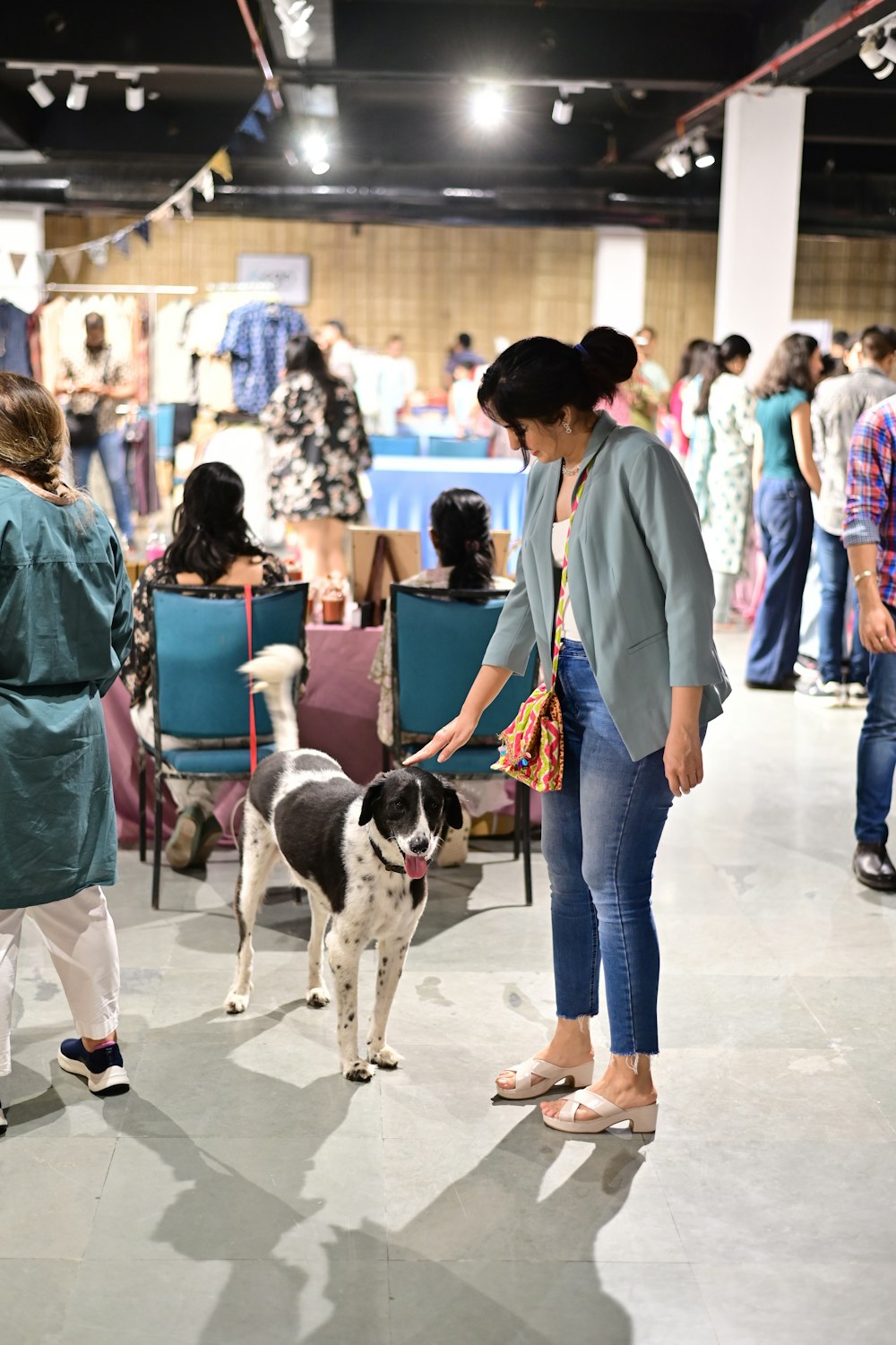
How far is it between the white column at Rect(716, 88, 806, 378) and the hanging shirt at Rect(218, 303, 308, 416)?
3.04m

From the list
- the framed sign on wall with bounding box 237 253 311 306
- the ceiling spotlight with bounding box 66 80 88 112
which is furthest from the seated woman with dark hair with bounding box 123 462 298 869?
the framed sign on wall with bounding box 237 253 311 306

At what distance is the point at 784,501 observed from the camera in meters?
6.48

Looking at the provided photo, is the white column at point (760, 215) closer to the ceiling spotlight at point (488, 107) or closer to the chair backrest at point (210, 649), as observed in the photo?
the ceiling spotlight at point (488, 107)

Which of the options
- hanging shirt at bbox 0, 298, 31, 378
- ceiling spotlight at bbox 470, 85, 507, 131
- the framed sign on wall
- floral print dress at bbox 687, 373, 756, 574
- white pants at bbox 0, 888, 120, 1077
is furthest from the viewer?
the framed sign on wall

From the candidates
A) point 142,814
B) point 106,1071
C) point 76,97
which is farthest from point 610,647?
point 76,97

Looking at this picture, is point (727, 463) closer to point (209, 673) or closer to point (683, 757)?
point (209, 673)

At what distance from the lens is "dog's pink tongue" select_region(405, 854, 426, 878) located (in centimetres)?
259

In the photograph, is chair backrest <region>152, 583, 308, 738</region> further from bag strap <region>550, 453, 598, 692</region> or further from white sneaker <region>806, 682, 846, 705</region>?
white sneaker <region>806, 682, 846, 705</region>

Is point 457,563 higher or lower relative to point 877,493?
lower

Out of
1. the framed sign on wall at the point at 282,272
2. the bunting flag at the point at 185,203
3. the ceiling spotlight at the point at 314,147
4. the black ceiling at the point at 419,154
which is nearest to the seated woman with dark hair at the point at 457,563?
the bunting flag at the point at 185,203

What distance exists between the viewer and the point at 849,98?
12805 mm

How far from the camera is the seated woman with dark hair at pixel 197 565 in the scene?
151 inches

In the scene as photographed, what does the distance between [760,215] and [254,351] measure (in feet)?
11.8

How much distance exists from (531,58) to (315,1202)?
9.25 metres
